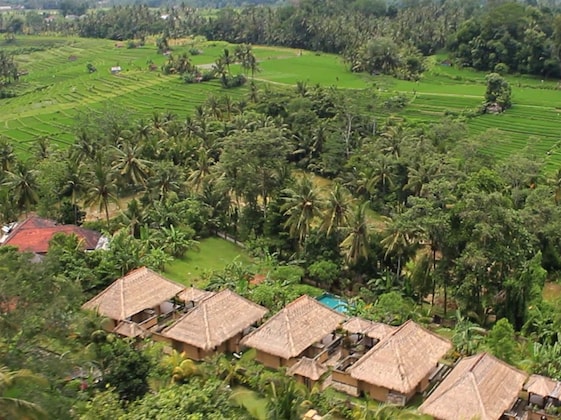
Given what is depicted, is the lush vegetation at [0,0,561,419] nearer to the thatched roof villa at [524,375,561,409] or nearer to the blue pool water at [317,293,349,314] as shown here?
the blue pool water at [317,293,349,314]

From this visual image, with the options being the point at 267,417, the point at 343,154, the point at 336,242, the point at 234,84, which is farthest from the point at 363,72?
the point at 267,417

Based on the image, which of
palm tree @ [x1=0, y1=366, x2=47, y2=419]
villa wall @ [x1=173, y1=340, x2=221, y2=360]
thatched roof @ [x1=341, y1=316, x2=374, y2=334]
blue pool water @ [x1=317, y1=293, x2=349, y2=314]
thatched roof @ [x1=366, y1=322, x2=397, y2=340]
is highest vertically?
palm tree @ [x1=0, y1=366, x2=47, y2=419]

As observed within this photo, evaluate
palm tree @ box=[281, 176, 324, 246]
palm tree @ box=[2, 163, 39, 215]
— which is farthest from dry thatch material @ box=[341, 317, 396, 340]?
palm tree @ box=[2, 163, 39, 215]

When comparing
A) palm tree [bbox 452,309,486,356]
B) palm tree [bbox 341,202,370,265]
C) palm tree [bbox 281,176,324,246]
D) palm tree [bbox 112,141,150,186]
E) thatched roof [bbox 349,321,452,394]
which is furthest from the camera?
palm tree [bbox 112,141,150,186]

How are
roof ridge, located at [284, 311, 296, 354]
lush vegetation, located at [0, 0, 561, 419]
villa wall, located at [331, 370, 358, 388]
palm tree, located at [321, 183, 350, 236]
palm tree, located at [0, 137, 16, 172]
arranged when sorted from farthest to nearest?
1. palm tree, located at [0, 137, 16, 172]
2. palm tree, located at [321, 183, 350, 236]
3. roof ridge, located at [284, 311, 296, 354]
4. villa wall, located at [331, 370, 358, 388]
5. lush vegetation, located at [0, 0, 561, 419]

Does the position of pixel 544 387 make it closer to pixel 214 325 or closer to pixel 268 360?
pixel 268 360

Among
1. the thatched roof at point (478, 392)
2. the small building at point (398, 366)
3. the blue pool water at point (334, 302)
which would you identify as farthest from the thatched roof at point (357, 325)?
the thatched roof at point (478, 392)

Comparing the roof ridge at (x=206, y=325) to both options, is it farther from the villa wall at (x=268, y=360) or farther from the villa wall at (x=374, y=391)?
the villa wall at (x=374, y=391)
